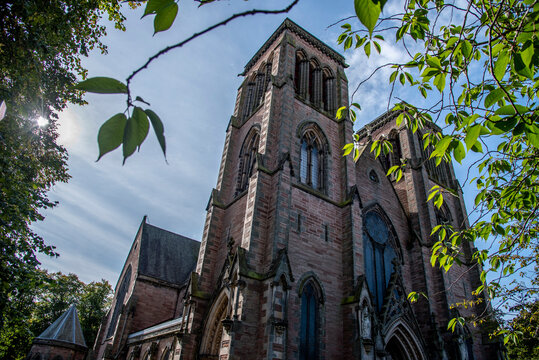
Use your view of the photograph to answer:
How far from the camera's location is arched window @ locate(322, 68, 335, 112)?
19.3 metres

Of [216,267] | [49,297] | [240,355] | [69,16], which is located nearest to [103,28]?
[69,16]

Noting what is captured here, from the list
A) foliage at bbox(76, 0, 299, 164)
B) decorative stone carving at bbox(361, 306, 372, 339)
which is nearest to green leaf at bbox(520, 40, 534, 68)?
foliage at bbox(76, 0, 299, 164)

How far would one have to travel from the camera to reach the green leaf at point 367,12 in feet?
5.84

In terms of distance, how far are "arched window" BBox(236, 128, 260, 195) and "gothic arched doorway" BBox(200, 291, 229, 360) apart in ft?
18.0

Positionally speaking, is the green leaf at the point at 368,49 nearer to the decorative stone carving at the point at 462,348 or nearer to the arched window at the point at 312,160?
the arched window at the point at 312,160

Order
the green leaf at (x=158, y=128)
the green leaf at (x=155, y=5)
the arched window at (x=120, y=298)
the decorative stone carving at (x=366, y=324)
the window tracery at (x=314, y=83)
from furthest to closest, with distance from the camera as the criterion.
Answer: the arched window at (x=120, y=298) < the window tracery at (x=314, y=83) < the decorative stone carving at (x=366, y=324) < the green leaf at (x=155, y=5) < the green leaf at (x=158, y=128)

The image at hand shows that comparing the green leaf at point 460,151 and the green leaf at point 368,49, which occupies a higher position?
the green leaf at point 368,49

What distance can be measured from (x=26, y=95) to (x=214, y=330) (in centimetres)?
946

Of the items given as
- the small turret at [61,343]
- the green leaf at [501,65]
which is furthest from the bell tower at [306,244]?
the small turret at [61,343]

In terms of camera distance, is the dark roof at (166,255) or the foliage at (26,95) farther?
the dark roof at (166,255)

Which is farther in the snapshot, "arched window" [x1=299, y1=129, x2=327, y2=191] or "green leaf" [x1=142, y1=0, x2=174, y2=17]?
"arched window" [x1=299, y1=129, x2=327, y2=191]

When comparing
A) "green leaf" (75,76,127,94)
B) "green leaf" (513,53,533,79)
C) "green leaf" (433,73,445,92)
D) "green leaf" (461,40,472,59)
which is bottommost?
"green leaf" (75,76,127,94)

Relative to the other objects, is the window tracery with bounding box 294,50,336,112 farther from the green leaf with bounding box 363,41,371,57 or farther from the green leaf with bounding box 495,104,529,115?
the green leaf with bounding box 495,104,529,115

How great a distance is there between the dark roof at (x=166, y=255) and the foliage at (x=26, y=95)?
1448 centimetres
